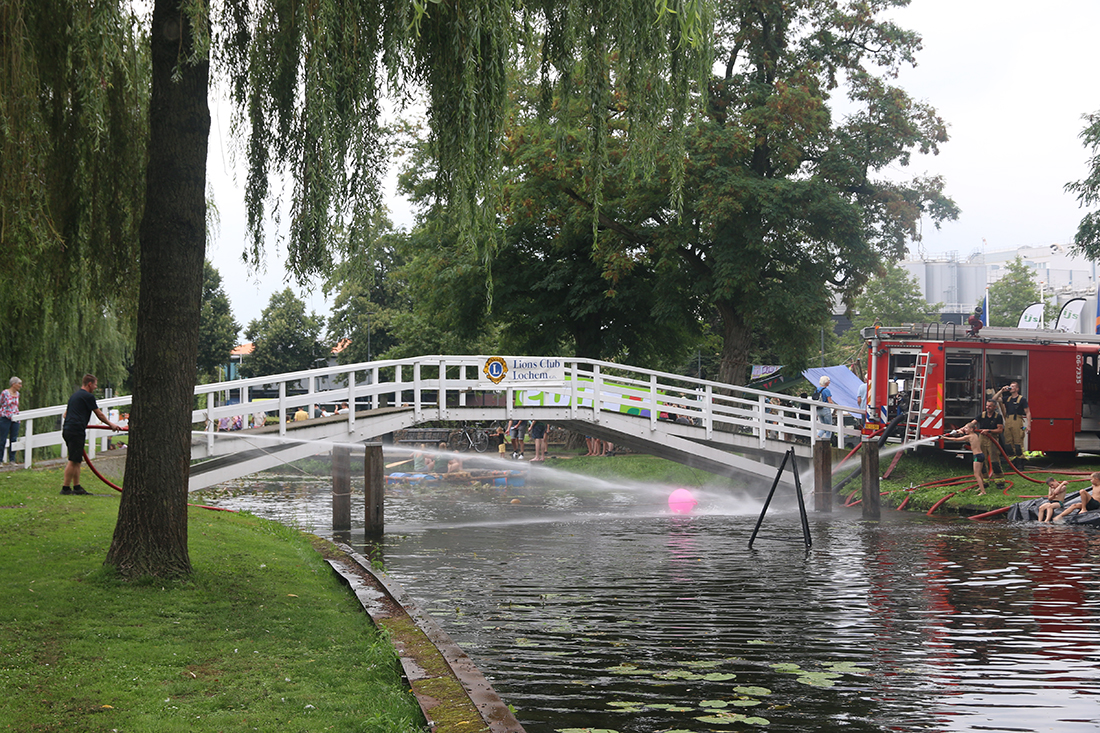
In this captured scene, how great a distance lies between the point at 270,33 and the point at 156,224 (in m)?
2.24

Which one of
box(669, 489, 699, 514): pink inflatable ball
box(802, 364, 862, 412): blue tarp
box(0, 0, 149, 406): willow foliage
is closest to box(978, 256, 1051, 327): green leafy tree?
box(802, 364, 862, 412): blue tarp

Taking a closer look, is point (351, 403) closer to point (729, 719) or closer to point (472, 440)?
point (729, 719)

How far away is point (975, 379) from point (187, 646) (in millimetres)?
22621

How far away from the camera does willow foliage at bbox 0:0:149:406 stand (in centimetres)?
938

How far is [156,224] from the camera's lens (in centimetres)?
1013

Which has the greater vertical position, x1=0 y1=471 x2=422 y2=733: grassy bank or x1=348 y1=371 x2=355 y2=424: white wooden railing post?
x1=348 y1=371 x2=355 y2=424: white wooden railing post

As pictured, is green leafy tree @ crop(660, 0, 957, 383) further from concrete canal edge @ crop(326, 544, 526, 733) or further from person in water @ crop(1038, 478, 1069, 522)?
concrete canal edge @ crop(326, 544, 526, 733)

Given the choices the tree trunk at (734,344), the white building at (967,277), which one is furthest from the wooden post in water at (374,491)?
the white building at (967,277)

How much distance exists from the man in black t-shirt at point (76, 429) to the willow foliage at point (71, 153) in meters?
1.98

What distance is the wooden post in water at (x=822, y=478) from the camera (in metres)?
24.5

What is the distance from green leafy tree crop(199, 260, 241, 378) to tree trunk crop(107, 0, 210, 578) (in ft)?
217

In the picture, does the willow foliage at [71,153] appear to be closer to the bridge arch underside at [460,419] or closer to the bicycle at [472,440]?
the bridge arch underside at [460,419]

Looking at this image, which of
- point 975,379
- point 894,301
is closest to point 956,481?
point 975,379

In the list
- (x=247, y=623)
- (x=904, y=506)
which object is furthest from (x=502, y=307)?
(x=247, y=623)
